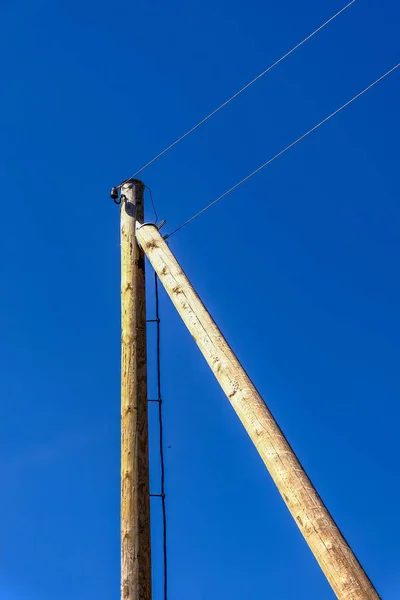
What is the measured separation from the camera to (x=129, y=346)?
16.8 feet

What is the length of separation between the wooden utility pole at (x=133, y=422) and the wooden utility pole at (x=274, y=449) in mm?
473

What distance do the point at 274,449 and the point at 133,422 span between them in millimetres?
1514

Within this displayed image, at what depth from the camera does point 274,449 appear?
3.48 meters

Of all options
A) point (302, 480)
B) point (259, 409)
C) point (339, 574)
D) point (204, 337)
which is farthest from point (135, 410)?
point (339, 574)

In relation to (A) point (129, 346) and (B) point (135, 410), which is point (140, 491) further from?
(A) point (129, 346)

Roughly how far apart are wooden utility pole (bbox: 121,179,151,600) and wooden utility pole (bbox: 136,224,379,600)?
0.47 meters

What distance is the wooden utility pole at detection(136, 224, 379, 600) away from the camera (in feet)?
9.53

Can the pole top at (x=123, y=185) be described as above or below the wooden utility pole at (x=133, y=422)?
above

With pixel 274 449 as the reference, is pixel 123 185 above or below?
above

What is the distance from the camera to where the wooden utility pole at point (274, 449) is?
9.53 ft

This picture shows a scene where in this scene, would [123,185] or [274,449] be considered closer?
[274,449]

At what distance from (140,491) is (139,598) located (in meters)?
0.70

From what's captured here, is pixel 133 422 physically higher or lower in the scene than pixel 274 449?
higher

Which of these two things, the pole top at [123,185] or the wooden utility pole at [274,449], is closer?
the wooden utility pole at [274,449]
